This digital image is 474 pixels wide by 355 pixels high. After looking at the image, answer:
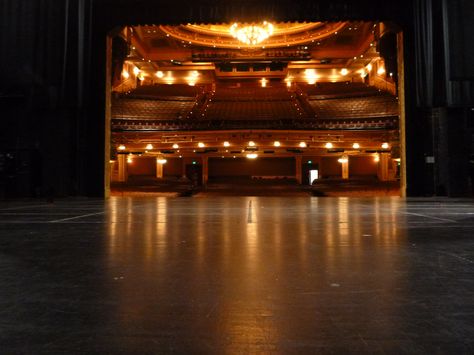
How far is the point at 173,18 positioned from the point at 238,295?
12.8 m

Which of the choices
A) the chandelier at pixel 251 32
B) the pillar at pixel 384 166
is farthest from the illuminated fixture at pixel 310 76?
the pillar at pixel 384 166

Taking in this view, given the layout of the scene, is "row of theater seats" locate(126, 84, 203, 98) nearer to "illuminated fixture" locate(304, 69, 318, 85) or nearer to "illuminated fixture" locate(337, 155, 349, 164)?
"illuminated fixture" locate(304, 69, 318, 85)

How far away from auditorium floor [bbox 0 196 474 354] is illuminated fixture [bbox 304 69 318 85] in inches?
1166

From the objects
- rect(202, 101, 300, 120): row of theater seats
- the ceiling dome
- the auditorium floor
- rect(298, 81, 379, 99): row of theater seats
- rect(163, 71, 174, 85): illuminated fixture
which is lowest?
the auditorium floor

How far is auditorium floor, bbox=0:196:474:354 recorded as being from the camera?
1.55m

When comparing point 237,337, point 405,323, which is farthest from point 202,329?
point 405,323

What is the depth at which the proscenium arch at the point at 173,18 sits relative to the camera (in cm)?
1290

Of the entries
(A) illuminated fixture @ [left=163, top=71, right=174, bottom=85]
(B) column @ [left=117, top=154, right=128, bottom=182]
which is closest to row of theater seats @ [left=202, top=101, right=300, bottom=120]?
(A) illuminated fixture @ [left=163, top=71, right=174, bottom=85]

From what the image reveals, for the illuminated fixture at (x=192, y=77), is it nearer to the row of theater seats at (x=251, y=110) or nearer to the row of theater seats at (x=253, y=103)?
the row of theater seats at (x=253, y=103)

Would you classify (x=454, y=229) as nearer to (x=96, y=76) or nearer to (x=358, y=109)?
(x=96, y=76)

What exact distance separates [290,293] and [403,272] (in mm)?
994

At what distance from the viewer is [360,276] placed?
2568 mm

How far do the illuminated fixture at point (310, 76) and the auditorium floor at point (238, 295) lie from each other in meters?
29.6

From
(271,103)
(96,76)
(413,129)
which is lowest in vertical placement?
(413,129)
